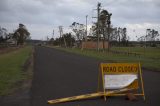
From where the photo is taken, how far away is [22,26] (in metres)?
173

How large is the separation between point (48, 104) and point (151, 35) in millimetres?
173090

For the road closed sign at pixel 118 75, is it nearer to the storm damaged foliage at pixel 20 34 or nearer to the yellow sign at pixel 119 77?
the yellow sign at pixel 119 77

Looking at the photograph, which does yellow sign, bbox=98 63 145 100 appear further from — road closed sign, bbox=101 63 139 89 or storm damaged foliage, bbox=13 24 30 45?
storm damaged foliage, bbox=13 24 30 45

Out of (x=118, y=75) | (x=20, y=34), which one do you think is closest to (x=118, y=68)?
(x=118, y=75)

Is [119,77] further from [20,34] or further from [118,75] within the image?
[20,34]

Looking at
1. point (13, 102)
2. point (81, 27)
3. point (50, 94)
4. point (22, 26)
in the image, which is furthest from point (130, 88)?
point (22, 26)

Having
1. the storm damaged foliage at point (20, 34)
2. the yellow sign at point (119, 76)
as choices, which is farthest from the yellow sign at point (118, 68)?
the storm damaged foliage at point (20, 34)

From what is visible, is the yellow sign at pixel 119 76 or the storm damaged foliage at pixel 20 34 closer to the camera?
the yellow sign at pixel 119 76

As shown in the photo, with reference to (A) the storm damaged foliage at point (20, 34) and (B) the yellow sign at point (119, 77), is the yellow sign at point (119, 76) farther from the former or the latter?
(A) the storm damaged foliage at point (20, 34)

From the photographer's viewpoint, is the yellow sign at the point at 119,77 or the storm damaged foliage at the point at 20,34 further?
the storm damaged foliage at the point at 20,34

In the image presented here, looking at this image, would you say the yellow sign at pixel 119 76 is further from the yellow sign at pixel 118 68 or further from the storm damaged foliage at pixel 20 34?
the storm damaged foliage at pixel 20 34

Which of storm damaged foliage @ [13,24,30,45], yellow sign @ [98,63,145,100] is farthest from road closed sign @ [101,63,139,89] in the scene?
storm damaged foliage @ [13,24,30,45]

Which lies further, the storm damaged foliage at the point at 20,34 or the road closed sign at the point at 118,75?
the storm damaged foliage at the point at 20,34

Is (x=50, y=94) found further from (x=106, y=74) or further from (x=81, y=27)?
(x=81, y=27)
